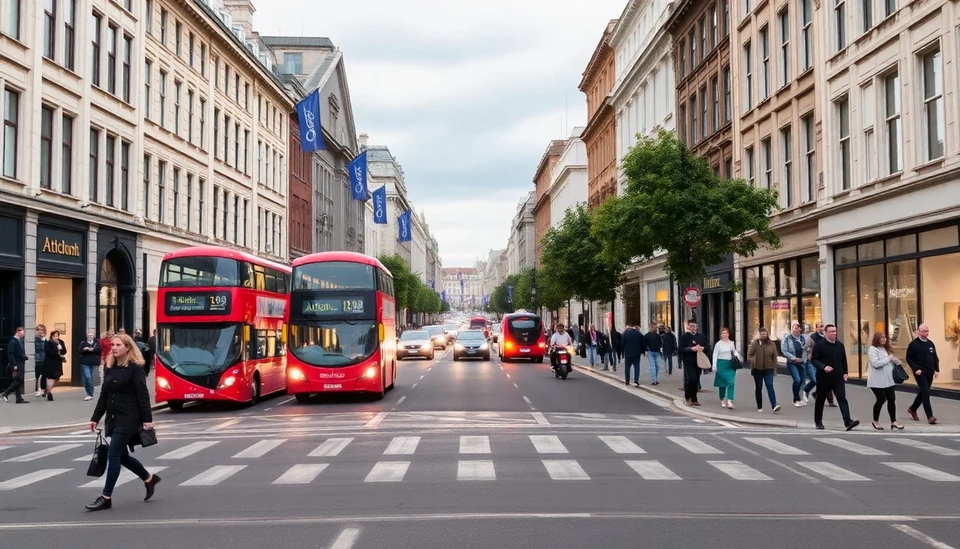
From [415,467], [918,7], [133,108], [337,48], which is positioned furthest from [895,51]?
[337,48]

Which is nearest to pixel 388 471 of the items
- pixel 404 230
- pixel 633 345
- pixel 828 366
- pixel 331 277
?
pixel 828 366

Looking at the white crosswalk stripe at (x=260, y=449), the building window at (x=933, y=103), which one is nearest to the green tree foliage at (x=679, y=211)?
the building window at (x=933, y=103)

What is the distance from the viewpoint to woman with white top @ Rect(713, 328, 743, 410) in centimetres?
2069

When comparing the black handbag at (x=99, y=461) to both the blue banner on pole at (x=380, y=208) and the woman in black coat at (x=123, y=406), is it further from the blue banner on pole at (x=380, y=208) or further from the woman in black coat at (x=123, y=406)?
the blue banner on pole at (x=380, y=208)

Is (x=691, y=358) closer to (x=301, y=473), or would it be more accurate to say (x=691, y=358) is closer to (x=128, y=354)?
(x=301, y=473)

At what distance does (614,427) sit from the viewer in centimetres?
1783

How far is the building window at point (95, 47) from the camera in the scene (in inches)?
1260

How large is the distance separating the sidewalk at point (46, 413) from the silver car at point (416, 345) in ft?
89.8

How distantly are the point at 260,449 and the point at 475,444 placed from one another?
3.17m

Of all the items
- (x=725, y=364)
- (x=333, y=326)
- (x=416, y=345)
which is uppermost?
(x=333, y=326)

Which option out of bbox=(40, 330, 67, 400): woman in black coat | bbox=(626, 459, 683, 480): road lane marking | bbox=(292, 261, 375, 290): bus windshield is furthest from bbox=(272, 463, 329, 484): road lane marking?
bbox=(40, 330, 67, 400): woman in black coat

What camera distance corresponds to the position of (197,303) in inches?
893

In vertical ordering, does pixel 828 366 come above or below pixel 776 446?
above

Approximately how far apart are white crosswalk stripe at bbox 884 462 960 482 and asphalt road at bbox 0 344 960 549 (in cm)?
8
